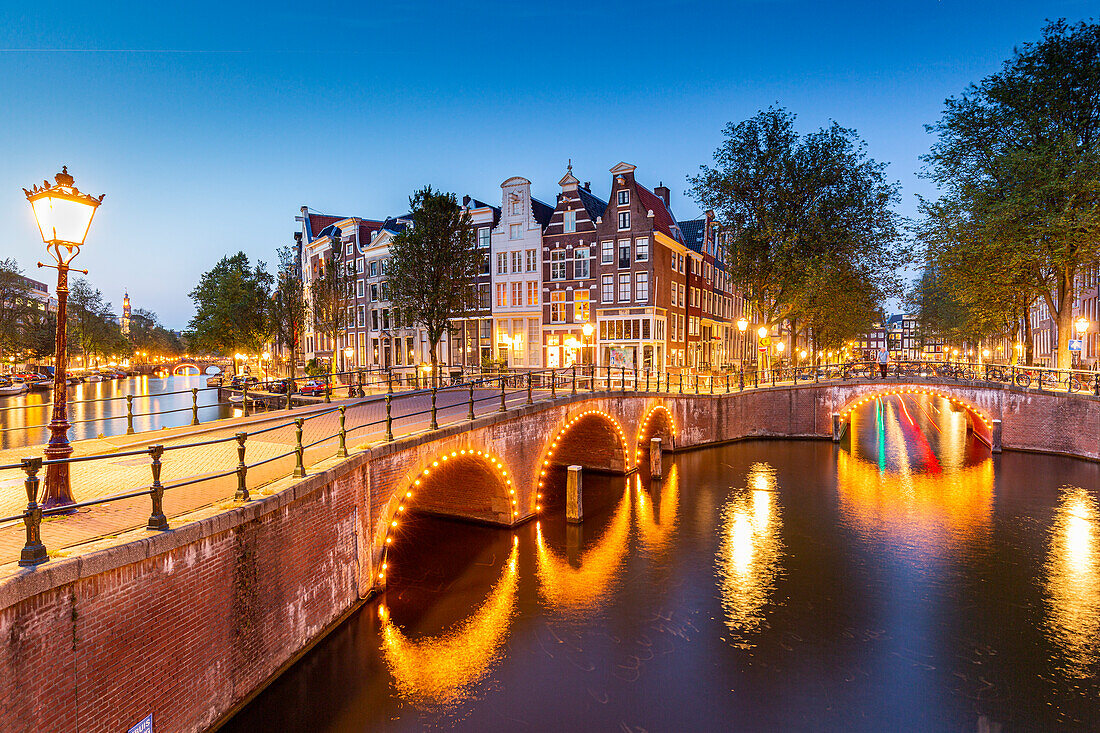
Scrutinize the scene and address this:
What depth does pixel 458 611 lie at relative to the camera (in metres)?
12.8

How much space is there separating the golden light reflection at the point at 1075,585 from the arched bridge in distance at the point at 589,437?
9.56 meters

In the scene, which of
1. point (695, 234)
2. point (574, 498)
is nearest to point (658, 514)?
point (574, 498)

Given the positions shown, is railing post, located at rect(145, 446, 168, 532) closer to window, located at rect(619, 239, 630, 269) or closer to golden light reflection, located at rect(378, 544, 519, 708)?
golden light reflection, located at rect(378, 544, 519, 708)

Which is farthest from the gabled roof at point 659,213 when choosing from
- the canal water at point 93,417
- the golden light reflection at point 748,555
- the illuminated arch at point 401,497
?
the canal water at point 93,417

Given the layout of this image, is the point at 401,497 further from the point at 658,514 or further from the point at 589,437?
the point at 589,437

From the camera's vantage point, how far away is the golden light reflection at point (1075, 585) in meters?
11.0

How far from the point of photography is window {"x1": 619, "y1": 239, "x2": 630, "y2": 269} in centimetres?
4109

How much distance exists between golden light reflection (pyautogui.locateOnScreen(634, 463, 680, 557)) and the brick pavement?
7.10 m

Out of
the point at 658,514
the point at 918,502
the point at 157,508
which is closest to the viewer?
the point at 157,508

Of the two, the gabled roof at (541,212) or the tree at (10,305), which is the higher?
the gabled roof at (541,212)

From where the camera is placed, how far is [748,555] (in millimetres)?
16078

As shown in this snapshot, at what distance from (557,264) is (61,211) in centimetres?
3779

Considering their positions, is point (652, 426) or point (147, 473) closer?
point (147, 473)

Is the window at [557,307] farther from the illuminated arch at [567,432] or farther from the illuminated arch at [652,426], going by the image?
the illuminated arch at [567,432]
